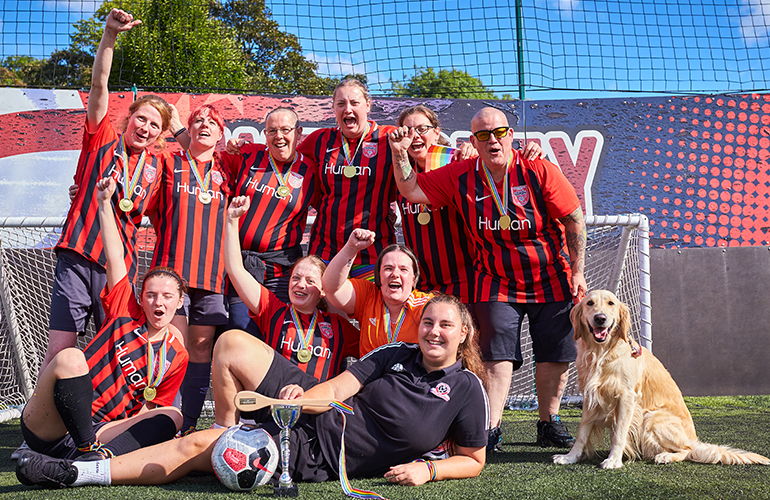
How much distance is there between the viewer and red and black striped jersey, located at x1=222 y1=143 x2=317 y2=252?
3.45m

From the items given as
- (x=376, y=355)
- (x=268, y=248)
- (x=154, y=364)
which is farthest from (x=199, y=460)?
(x=268, y=248)

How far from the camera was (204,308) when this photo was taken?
11.1 ft

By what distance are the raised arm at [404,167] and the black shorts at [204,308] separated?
1.22 meters

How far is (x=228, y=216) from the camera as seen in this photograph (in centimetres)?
297

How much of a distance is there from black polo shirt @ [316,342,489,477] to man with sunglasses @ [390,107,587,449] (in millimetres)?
741

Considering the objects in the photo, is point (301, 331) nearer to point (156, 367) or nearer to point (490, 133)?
point (156, 367)

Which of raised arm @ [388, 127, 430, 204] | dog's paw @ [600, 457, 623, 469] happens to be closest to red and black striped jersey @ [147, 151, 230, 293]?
raised arm @ [388, 127, 430, 204]

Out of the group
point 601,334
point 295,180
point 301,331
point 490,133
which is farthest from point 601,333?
point 295,180

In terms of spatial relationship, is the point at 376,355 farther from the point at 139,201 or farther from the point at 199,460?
the point at 139,201

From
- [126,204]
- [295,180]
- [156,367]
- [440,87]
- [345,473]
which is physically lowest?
[345,473]

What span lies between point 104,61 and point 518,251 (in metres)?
2.41

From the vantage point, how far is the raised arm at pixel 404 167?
3230mm

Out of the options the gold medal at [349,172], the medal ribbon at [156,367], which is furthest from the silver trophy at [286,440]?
the gold medal at [349,172]

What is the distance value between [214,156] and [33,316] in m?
2.63
